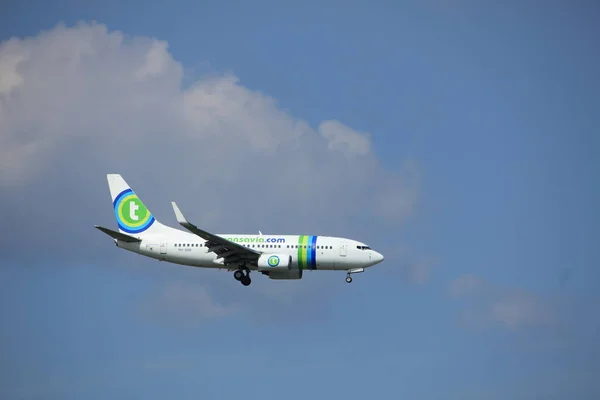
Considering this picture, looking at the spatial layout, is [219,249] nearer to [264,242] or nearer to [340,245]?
[264,242]

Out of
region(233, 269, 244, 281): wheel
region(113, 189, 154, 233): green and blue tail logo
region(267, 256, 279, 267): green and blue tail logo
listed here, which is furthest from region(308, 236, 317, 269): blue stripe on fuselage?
region(113, 189, 154, 233): green and blue tail logo

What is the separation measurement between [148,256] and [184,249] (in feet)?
11.5

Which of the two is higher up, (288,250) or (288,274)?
(288,250)

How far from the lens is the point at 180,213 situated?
71.7 m

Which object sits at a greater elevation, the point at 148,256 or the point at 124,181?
the point at 124,181

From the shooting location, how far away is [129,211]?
83.8 metres

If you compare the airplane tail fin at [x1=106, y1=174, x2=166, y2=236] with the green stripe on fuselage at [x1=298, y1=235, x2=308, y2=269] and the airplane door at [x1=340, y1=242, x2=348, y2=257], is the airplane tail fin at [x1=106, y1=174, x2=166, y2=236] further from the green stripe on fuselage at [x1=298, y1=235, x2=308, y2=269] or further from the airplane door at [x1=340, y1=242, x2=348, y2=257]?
the airplane door at [x1=340, y1=242, x2=348, y2=257]

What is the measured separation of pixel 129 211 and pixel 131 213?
325 millimetres

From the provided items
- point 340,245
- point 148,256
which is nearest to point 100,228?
point 148,256

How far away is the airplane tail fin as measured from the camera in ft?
269

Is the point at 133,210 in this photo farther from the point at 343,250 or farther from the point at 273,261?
the point at 343,250

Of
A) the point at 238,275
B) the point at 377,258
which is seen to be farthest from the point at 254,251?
the point at 377,258

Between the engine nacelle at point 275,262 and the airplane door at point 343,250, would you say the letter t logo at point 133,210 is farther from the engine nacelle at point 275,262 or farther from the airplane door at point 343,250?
the airplane door at point 343,250

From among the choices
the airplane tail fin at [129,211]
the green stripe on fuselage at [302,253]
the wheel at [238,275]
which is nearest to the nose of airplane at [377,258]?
the green stripe on fuselage at [302,253]
